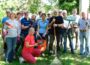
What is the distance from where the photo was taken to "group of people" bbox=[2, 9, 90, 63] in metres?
11.1

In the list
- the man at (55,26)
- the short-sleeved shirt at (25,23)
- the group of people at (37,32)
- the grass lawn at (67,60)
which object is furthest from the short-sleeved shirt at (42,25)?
the grass lawn at (67,60)

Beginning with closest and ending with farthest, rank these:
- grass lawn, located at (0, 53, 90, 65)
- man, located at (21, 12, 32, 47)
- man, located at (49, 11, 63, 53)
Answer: grass lawn, located at (0, 53, 90, 65)
man, located at (21, 12, 32, 47)
man, located at (49, 11, 63, 53)

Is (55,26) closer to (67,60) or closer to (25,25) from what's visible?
(25,25)

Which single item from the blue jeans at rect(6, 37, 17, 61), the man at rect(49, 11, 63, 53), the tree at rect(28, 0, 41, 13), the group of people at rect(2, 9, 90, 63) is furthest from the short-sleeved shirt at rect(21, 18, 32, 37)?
the tree at rect(28, 0, 41, 13)

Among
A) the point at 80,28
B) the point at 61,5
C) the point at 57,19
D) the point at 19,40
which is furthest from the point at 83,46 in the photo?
the point at 61,5

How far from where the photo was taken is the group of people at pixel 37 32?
1105 cm

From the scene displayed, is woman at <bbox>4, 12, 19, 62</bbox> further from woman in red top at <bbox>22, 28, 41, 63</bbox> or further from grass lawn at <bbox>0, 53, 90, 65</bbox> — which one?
grass lawn at <bbox>0, 53, 90, 65</bbox>

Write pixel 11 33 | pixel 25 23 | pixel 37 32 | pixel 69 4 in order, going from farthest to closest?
pixel 69 4, pixel 37 32, pixel 25 23, pixel 11 33

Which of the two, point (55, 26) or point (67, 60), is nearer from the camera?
point (67, 60)

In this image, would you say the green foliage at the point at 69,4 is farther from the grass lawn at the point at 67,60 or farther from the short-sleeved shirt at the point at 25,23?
the short-sleeved shirt at the point at 25,23

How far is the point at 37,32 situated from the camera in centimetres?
1234

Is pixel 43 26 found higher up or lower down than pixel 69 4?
higher up

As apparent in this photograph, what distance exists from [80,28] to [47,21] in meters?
1.33

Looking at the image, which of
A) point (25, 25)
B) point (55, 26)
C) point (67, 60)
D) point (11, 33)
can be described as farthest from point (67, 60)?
point (11, 33)
